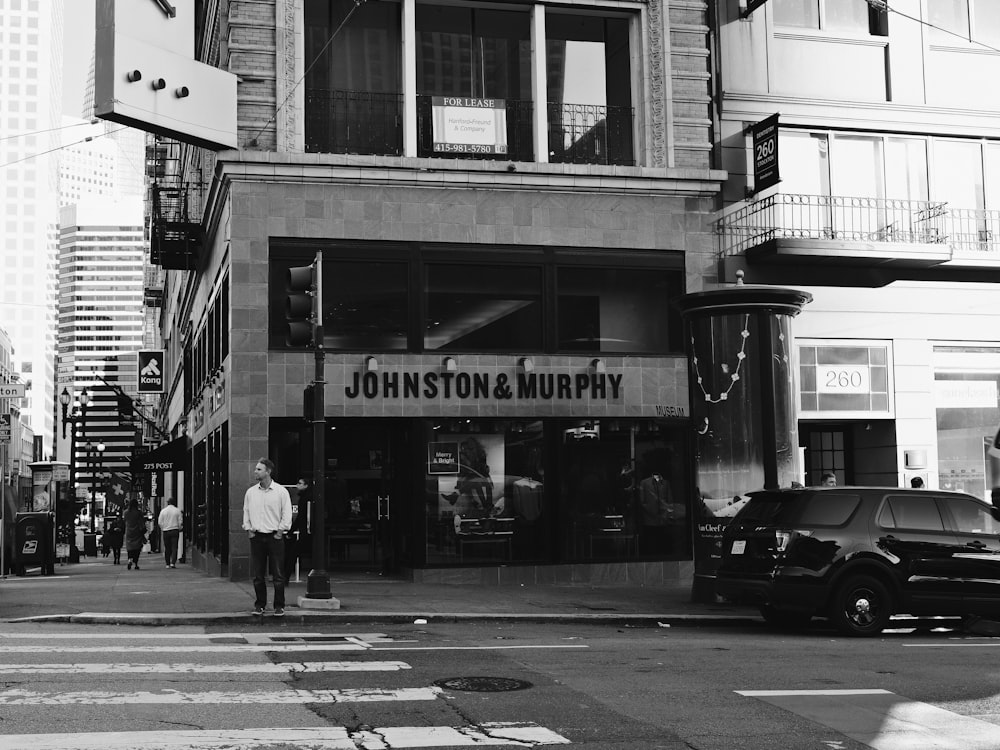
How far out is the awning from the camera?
100 feet

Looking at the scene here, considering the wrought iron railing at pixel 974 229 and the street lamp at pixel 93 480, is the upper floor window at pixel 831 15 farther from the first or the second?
the street lamp at pixel 93 480

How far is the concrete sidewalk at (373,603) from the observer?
14.2m

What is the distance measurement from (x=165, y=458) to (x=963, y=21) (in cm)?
2107

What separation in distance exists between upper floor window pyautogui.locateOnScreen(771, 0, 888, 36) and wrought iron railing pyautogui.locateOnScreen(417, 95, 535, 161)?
5083mm

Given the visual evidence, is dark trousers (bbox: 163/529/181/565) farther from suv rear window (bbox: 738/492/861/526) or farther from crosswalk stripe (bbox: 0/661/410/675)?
crosswalk stripe (bbox: 0/661/410/675)

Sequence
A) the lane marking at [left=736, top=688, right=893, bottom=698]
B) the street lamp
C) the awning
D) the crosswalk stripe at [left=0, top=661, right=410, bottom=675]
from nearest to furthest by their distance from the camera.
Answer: the lane marking at [left=736, top=688, right=893, bottom=698]
the crosswalk stripe at [left=0, top=661, right=410, bottom=675]
the awning
the street lamp

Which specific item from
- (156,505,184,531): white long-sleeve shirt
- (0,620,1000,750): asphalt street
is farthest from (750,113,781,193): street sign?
(156,505,184,531): white long-sleeve shirt

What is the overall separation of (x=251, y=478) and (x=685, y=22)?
1110cm

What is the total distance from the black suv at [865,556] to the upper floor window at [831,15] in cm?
1119

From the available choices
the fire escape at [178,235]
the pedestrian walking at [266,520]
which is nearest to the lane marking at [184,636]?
the pedestrian walking at [266,520]

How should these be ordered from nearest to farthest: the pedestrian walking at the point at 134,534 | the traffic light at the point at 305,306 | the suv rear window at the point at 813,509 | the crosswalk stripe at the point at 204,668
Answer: the crosswalk stripe at the point at 204,668 < the suv rear window at the point at 813,509 < the traffic light at the point at 305,306 < the pedestrian walking at the point at 134,534

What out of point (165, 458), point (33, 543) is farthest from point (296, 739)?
point (165, 458)

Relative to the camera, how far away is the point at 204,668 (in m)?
9.80

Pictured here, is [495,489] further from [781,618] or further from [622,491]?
[781,618]
